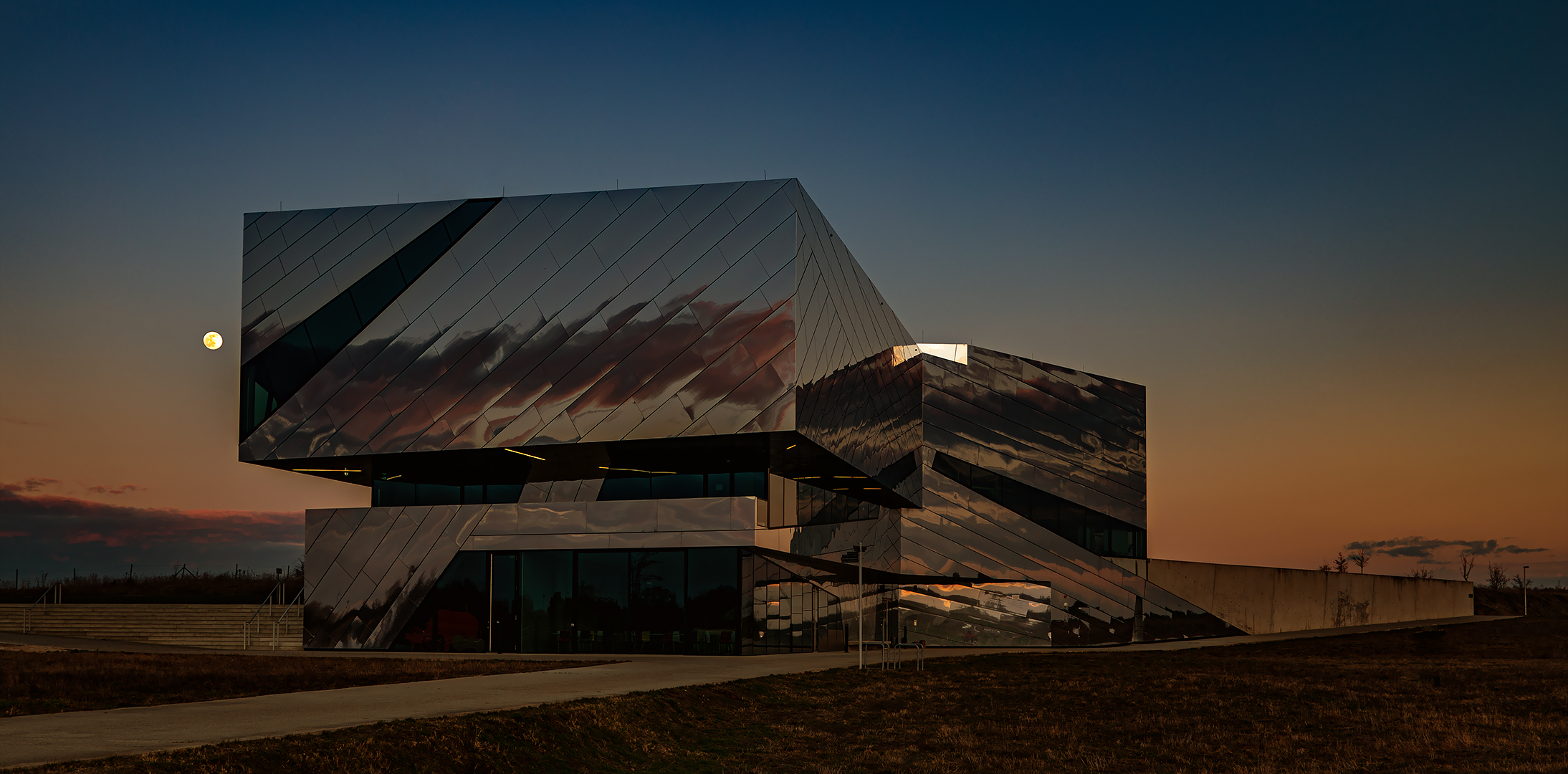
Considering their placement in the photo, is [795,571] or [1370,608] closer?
[795,571]

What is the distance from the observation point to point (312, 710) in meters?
14.0

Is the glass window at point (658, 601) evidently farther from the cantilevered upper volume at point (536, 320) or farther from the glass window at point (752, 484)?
the cantilevered upper volume at point (536, 320)

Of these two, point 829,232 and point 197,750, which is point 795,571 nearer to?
point 829,232

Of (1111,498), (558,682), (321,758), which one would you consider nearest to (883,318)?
(1111,498)

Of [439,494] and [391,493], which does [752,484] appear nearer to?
[439,494]

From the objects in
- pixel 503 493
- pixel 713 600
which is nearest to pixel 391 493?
pixel 503 493

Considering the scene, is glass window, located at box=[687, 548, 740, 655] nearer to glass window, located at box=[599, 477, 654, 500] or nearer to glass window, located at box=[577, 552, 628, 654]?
glass window, located at box=[577, 552, 628, 654]

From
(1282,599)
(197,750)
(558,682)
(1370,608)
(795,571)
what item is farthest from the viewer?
(1370,608)

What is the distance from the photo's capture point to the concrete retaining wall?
155ft

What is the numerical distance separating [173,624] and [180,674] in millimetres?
16853

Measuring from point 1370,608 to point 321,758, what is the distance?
58950mm

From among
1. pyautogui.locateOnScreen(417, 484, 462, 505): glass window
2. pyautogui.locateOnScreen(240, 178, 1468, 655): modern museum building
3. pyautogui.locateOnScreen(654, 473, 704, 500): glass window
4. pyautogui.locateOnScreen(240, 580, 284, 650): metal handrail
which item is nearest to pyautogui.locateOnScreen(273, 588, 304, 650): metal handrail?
pyautogui.locateOnScreen(240, 580, 284, 650): metal handrail

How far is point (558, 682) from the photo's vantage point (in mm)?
18719

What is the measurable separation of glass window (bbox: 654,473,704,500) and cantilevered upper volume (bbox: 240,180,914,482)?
270 centimetres
